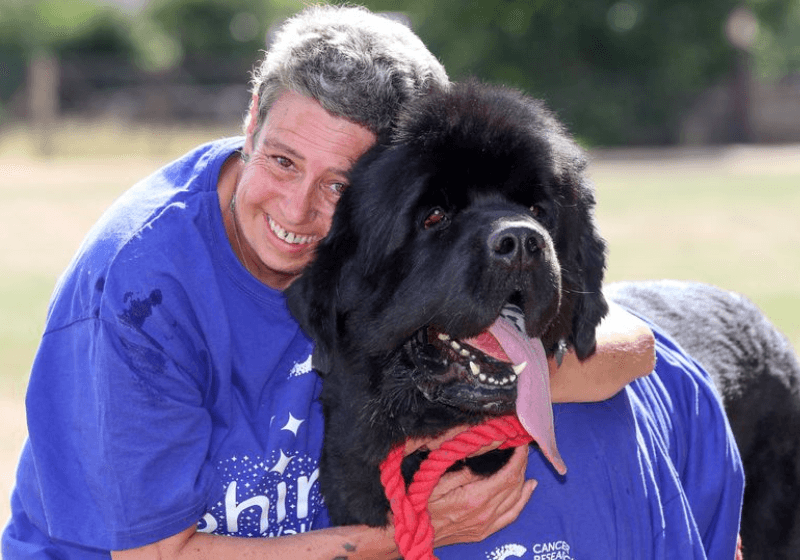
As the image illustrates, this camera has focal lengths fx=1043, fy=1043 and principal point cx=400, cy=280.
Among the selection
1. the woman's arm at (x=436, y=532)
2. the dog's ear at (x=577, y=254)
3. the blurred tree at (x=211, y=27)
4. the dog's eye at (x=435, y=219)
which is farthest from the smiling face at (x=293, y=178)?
the blurred tree at (x=211, y=27)

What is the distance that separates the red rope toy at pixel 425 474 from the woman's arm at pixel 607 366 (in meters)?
0.18

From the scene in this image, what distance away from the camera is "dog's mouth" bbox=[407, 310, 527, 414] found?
8.58 feet

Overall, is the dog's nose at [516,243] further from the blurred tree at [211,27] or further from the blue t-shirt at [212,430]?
the blurred tree at [211,27]

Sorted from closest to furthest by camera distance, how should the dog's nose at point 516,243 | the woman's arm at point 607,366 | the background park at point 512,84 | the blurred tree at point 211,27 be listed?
the dog's nose at point 516,243 < the woman's arm at point 607,366 < the background park at point 512,84 < the blurred tree at point 211,27

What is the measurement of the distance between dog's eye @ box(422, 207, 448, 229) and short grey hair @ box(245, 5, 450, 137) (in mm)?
285

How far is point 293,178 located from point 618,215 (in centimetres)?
1172

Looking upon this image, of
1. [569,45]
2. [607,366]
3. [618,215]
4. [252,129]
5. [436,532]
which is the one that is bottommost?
[618,215]

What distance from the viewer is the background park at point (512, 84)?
1644 centimetres

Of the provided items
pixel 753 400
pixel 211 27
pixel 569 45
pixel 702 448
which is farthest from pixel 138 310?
pixel 211 27

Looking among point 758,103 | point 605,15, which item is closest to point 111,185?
point 605,15

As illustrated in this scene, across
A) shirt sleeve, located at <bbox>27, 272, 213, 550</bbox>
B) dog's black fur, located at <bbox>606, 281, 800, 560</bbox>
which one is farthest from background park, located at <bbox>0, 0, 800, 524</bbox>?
shirt sleeve, located at <bbox>27, 272, 213, 550</bbox>

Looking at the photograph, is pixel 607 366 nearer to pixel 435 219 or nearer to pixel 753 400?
pixel 435 219

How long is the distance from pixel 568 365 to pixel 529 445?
0.25 m

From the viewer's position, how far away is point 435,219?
109 inches
